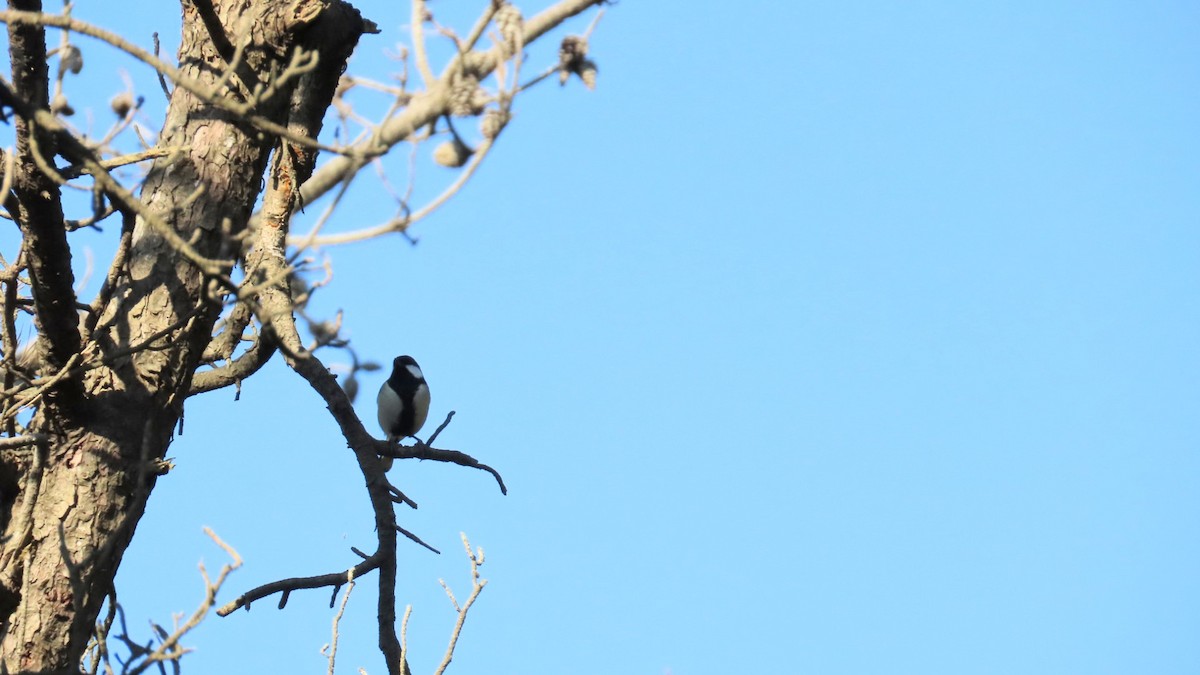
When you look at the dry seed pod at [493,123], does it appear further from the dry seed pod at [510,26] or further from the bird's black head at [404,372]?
the bird's black head at [404,372]

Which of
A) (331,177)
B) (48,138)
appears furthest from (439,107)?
(331,177)

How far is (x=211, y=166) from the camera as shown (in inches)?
106

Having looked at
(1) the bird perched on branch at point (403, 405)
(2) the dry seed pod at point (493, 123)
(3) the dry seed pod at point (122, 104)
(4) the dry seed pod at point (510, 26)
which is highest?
(1) the bird perched on branch at point (403, 405)

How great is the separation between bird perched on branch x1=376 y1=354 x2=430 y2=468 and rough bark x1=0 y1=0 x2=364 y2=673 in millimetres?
5408

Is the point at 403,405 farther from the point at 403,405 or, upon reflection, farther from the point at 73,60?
the point at 73,60

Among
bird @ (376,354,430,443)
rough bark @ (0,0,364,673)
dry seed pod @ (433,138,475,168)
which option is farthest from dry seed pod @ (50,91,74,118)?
bird @ (376,354,430,443)

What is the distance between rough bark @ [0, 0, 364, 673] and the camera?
7.83ft

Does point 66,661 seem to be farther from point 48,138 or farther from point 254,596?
point 48,138

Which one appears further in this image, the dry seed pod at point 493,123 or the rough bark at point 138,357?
the rough bark at point 138,357

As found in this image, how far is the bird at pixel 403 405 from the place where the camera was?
815 centimetres

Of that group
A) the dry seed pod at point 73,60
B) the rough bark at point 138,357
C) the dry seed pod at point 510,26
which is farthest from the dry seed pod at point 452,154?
the dry seed pod at point 73,60

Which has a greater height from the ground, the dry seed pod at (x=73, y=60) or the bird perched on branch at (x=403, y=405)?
the bird perched on branch at (x=403, y=405)

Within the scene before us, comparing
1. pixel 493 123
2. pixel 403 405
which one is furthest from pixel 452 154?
pixel 403 405

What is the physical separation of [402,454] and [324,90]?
4.41 feet
